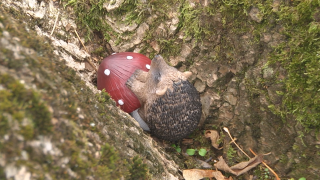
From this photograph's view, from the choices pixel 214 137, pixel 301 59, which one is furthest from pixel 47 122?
pixel 214 137

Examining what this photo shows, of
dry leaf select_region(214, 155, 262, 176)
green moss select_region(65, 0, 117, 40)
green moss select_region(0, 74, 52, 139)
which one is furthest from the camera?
green moss select_region(65, 0, 117, 40)

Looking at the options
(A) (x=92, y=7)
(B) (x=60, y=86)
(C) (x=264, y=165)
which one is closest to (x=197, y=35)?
(A) (x=92, y=7)

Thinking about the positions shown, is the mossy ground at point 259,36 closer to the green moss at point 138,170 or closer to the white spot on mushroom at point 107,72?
the white spot on mushroom at point 107,72

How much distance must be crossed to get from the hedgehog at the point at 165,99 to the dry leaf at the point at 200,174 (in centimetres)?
55

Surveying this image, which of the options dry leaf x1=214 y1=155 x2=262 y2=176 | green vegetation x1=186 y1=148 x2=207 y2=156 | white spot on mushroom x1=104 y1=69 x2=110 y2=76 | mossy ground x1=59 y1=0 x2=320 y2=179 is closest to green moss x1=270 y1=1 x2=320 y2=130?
mossy ground x1=59 y1=0 x2=320 y2=179

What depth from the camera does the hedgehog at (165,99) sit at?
296 centimetres

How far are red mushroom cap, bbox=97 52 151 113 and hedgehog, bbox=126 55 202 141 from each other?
3.1 inches

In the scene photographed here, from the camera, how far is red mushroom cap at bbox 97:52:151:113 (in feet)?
10.4

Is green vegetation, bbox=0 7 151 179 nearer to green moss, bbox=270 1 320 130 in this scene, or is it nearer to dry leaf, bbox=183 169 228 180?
dry leaf, bbox=183 169 228 180

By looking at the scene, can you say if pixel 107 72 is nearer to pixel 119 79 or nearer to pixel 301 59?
pixel 119 79

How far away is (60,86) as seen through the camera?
5.00ft

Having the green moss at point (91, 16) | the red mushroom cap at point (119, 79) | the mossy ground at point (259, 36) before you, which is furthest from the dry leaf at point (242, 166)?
the green moss at point (91, 16)

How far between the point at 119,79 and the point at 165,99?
0.71 metres

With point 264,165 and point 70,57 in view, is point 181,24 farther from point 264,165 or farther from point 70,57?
point 264,165
